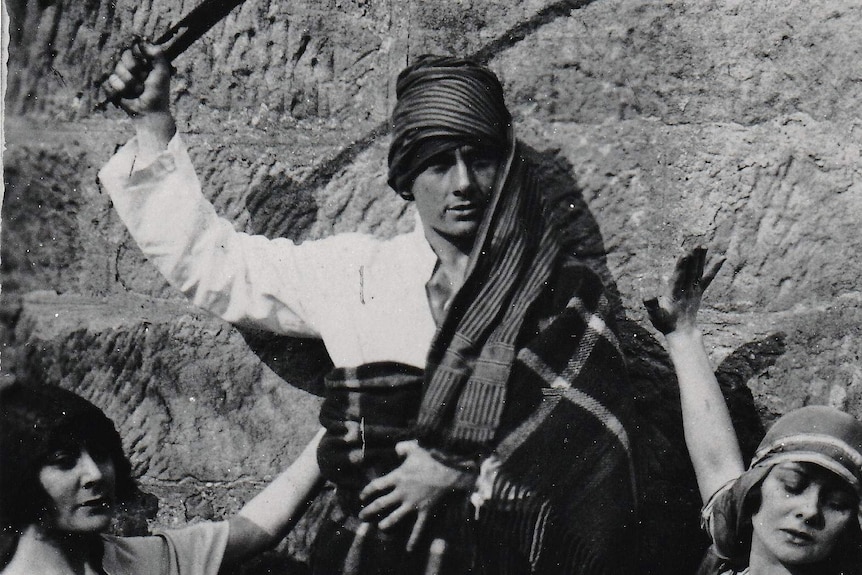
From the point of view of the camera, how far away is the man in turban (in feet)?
6.26

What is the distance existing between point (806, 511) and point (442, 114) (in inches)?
27.9

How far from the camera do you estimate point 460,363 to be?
192cm

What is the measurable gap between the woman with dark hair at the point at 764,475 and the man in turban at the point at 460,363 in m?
0.10

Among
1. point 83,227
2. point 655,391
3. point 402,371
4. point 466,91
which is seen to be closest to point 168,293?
point 83,227

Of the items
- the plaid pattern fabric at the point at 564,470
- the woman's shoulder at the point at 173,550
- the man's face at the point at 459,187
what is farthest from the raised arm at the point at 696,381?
the woman's shoulder at the point at 173,550

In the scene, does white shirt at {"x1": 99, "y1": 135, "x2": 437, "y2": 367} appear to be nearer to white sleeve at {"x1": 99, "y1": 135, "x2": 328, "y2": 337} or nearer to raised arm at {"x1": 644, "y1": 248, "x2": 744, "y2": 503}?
white sleeve at {"x1": 99, "y1": 135, "x2": 328, "y2": 337}

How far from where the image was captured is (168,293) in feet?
7.25

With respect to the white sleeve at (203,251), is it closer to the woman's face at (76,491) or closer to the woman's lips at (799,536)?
the woman's face at (76,491)

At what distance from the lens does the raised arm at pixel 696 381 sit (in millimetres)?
1960

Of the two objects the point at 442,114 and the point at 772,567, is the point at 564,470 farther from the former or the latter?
the point at 442,114

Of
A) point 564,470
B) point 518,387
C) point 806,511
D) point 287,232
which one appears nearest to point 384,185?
point 287,232

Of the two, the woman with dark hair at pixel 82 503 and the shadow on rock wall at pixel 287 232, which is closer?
the woman with dark hair at pixel 82 503

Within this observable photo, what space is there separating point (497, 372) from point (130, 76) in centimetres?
67

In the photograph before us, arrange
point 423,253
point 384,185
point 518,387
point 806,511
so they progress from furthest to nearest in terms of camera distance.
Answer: point 384,185
point 423,253
point 518,387
point 806,511
